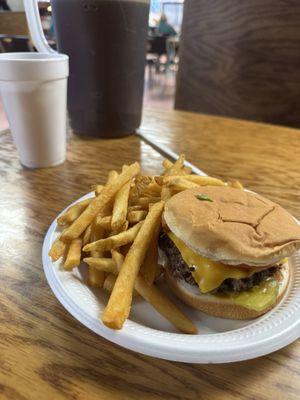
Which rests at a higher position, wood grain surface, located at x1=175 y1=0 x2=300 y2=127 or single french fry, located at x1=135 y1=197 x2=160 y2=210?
wood grain surface, located at x1=175 y1=0 x2=300 y2=127

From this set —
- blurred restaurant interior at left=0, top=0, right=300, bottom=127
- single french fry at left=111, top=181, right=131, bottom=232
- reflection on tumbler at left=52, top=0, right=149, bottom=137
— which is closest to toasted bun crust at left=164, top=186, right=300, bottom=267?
single french fry at left=111, top=181, right=131, bottom=232

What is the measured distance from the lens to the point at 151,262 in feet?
2.54

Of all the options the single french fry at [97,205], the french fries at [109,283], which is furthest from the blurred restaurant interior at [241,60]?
the french fries at [109,283]

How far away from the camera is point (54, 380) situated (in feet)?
1.84

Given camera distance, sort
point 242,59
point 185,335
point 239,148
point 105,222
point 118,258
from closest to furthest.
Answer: point 185,335 < point 118,258 < point 105,222 < point 239,148 < point 242,59

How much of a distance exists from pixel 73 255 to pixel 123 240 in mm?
121

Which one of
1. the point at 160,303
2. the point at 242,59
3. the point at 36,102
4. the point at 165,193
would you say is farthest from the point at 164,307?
the point at 242,59

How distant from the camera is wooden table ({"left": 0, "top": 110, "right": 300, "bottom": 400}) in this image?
1.82 feet

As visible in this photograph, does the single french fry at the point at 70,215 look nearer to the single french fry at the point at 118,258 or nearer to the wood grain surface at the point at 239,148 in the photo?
the single french fry at the point at 118,258

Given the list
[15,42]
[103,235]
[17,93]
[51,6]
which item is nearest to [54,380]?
[103,235]

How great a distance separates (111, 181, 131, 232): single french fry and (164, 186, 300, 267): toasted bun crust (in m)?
0.12

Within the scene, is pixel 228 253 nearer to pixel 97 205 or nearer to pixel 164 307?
pixel 164 307

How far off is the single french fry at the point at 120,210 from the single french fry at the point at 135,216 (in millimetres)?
27

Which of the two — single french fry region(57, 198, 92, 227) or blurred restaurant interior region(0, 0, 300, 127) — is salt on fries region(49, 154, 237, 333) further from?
blurred restaurant interior region(0, 0, 300, 127)
